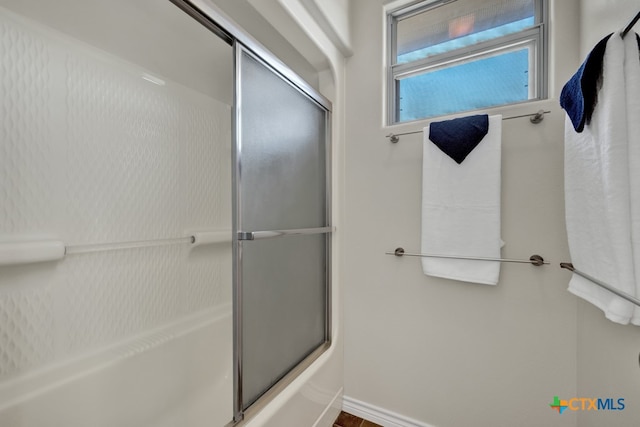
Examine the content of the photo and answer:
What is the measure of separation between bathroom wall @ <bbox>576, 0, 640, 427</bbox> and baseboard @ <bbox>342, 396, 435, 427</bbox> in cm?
78

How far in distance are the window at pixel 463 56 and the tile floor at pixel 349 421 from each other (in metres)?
1.81

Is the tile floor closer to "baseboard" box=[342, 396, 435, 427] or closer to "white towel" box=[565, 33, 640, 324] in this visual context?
"baseboard" box=[342, 396, 435, 427]

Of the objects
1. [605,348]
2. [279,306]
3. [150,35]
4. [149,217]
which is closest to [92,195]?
[149,217]

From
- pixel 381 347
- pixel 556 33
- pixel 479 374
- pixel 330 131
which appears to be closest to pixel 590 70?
→ pixel 556 33

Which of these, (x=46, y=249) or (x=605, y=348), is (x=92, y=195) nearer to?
(x=46, y=249)

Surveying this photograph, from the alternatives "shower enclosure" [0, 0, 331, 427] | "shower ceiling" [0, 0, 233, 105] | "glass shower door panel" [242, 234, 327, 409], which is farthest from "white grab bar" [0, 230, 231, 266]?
"shower ceiling" [0, 0, 233, 105]

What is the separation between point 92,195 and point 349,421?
1.87 m

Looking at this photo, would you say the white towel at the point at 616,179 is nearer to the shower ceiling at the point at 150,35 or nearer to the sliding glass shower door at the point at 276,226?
→ the sliding glass shower door at the point at 276,226

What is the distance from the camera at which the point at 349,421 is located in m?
1.58

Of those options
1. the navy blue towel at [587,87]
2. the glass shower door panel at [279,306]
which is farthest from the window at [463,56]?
the glass shower door panel at [279,306]

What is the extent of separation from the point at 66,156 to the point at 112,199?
254 millimetres

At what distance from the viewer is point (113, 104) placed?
1.32 metres

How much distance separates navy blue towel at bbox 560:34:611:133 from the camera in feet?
2.54

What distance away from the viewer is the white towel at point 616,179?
685 mm
